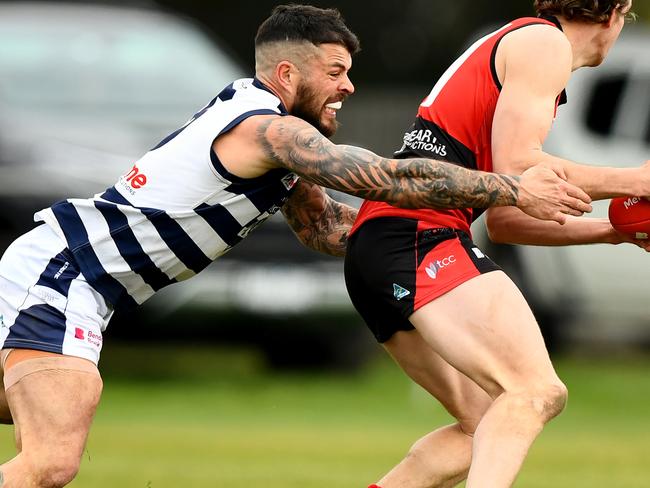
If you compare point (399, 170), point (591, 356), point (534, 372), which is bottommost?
point (591, 356)

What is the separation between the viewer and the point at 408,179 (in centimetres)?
530

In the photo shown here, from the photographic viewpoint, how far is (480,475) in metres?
5.07

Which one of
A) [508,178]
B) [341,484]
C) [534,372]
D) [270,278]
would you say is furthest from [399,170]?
[270,278]

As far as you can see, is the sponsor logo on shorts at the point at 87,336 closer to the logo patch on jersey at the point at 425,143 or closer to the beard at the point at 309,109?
the beard at the point at 309,109

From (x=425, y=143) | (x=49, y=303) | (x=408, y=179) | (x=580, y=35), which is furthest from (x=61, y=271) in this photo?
(x=580, y=35)

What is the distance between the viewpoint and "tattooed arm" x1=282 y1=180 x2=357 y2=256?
6.28 m

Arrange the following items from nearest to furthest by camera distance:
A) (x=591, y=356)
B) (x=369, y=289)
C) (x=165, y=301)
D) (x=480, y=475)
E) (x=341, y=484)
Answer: (x=480, y=475), (x=369, y=289), (x=341, y=484), (x=165, y=301), (x=591, y=356)

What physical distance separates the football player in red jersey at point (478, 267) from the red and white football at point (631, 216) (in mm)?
284

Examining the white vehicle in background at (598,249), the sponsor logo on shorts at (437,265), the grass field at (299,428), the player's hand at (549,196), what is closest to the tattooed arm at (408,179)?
the player's hand at (549,196)

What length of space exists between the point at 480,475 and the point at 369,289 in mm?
856

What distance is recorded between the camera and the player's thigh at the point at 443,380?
5.70 m

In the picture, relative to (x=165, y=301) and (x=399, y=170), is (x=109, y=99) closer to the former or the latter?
(x=165, y=301)

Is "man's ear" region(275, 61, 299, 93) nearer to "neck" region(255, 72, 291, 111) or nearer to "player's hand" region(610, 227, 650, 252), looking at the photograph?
"neck" region(255, 72, 291, 111)

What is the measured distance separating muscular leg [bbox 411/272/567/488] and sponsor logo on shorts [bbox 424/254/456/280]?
4.0 inches
